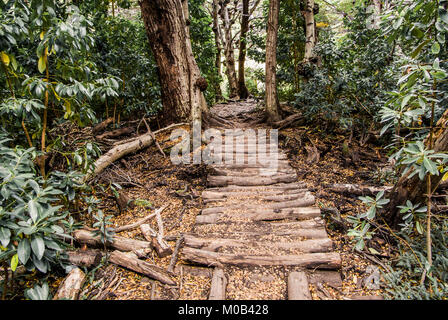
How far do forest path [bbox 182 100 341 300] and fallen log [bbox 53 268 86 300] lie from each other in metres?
0.83

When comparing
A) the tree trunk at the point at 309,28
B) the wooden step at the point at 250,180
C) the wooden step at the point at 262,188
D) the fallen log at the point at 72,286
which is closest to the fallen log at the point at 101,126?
the wooden step at the point at 250,180

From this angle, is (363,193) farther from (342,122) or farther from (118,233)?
(118,233)

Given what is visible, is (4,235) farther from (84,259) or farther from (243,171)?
(243,171)

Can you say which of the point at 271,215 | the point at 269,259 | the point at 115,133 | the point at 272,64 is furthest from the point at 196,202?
the point at 272,64

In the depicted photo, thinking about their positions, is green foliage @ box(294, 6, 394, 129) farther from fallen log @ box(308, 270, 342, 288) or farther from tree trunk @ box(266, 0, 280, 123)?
fallen log @ box(308, 270, 342, 288)

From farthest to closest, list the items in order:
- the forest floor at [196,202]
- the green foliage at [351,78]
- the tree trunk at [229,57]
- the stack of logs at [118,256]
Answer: the tree trunk at [229,57] → the green foliage at [351,78] → the forest floor at [196,202] → the stack of logs at [118,256]

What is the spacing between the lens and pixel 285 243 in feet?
7.67

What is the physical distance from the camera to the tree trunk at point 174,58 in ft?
16.3

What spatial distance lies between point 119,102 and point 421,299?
5.88m

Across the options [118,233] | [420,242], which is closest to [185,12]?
[118,233]

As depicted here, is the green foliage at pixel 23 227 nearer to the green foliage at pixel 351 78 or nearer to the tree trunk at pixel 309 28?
the green foliage at pixel 351 78

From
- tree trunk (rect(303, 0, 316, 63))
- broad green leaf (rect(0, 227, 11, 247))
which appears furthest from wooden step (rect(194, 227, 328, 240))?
tree trunk (rect(303, 0, 316, 63))

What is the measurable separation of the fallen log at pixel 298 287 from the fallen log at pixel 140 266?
94 centimetres
